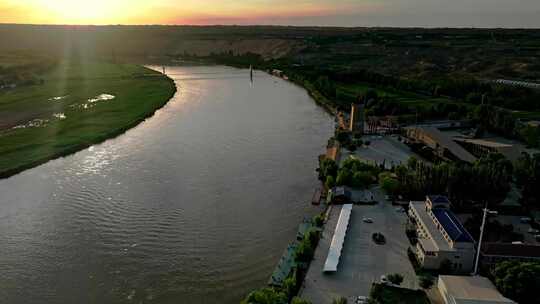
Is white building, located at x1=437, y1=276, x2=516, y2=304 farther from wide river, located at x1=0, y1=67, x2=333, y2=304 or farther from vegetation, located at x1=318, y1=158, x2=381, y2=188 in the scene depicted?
vegetation, located at x1=318, y1=158, x2=381, y2=188

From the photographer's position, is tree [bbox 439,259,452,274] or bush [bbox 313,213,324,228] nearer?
tree [bbox 439,259,452,274]

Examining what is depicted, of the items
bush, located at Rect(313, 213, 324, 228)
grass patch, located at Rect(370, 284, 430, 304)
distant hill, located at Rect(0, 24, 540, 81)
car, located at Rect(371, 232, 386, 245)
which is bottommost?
grass patch, located at Rect(370, 284, 430, 304)

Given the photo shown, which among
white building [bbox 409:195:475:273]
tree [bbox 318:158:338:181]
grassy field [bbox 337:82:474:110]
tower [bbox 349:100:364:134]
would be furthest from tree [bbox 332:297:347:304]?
grassy field [bbox 337:82:474:110]

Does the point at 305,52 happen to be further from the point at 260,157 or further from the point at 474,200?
the point at 474,200

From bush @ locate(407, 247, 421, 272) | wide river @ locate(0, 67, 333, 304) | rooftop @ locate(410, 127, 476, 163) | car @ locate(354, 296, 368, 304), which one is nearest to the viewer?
car @ locate(354, 296, 368, 304)

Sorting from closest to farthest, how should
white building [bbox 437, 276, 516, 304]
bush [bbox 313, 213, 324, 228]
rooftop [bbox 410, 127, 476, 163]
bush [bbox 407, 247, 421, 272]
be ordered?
white building [bbox 437, 276, 516, 304], bush [bbox 407, 247, 421, 272], bush [bbox 313, 213, 324, 228], rooftop [bbox 410, 127, 476, 163]

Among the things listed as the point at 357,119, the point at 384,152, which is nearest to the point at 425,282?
the point at 384,152
